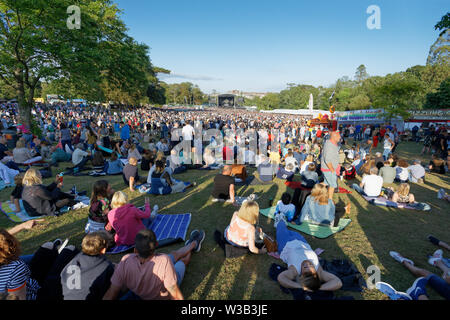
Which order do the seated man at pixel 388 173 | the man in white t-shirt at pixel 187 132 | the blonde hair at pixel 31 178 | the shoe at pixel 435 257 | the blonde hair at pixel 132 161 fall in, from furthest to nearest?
the man in white t-shirt at pixel 187 132 → the seated man at pixel 388 173 → the blonde hair at pixel 132 161 → the blonde hair at pixel 31 178 → the shoe at pixel 435 257

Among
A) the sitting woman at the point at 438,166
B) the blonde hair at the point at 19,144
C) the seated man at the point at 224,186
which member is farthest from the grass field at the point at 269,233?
the sitting woman at the point at 438,166

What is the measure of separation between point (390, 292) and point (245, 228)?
6.57 feet

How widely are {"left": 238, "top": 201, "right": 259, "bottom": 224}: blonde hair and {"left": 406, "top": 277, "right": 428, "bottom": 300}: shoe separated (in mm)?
2066

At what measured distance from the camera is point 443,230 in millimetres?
4590

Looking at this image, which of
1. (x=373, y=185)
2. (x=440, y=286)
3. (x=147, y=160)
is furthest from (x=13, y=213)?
(x=373, y=185)

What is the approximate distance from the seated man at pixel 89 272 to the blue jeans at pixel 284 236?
8.38ft

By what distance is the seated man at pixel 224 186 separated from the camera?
558 centimetres

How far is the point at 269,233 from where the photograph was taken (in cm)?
447

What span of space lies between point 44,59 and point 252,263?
13645 mm

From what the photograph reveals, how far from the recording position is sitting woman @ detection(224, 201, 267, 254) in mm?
3328

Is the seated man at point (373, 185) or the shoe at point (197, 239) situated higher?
the seated man at point (373, 185)

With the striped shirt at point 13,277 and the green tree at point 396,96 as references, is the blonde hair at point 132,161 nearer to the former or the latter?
the striped shirt at point 13,277

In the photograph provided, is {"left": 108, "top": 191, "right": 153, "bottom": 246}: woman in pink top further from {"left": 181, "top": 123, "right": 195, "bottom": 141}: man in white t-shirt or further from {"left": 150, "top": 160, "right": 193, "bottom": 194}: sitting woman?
{"left": 181, "top": 123, "right": 195, "bottom": 141}: man in white t-shirt
